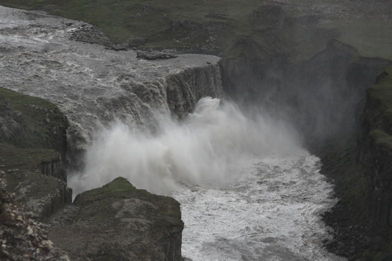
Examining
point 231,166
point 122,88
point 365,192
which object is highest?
point 122,88

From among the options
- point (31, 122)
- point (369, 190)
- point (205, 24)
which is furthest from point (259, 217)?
point (205, 24)

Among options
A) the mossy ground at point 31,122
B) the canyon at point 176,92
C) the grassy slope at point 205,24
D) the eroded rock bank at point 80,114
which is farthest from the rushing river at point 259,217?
the grassy slope at point 205,24

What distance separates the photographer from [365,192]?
1304 inches

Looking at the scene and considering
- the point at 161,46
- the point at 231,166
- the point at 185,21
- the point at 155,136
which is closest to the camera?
the point at 155,136

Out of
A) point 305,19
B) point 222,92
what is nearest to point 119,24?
point 222,92

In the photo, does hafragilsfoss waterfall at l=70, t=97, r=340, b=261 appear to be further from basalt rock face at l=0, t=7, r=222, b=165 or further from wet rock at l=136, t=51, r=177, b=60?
wet rock at l=136, t=51, r=177, b=60

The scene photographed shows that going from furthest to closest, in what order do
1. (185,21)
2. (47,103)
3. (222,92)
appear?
1. (185,21)
2. (222,92)
3. (47,103)

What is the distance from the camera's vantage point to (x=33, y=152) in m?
24.5

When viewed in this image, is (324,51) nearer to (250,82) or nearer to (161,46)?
(250,82)

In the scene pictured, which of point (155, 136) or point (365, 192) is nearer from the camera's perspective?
point (365, 192)

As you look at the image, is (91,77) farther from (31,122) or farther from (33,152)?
(33,152)

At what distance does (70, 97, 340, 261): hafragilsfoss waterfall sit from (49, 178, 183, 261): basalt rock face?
664 centimetres

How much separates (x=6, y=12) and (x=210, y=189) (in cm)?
4180

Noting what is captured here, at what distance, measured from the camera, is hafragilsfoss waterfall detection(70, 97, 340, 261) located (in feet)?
98.3
